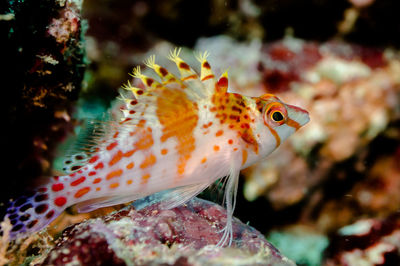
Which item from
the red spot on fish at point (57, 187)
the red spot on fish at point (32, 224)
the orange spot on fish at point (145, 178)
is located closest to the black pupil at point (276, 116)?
the orange spot on fish at point (145, 178)

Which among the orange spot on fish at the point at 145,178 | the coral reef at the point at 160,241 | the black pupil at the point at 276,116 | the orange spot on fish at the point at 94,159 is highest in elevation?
the black pupil at the point at 276,116

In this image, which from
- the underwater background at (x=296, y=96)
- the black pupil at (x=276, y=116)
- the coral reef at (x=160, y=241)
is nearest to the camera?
the coral reef at (x=160, y=241)

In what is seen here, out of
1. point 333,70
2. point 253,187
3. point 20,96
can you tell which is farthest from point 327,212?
point 20,96

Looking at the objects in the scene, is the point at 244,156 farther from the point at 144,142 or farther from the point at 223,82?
the point at 144,142

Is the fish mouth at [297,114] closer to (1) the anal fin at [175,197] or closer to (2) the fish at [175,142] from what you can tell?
(2) the fish at [175,142]

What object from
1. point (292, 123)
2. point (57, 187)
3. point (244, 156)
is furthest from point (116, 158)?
point (292, 123)

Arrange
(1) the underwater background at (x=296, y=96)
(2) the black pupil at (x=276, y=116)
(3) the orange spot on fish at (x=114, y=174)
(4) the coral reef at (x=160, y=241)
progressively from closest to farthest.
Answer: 1. (4) the coral reef at (x=160, y=241)
2. (3) the orange spot on fish at (x=114, y=174)
3. (2) the black pupil at (x=276, y=116)
4. (1) the underwater background at (x=296, y=96)

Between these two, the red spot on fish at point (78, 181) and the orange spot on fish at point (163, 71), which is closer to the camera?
the red spot on fish at point (78, 181)
